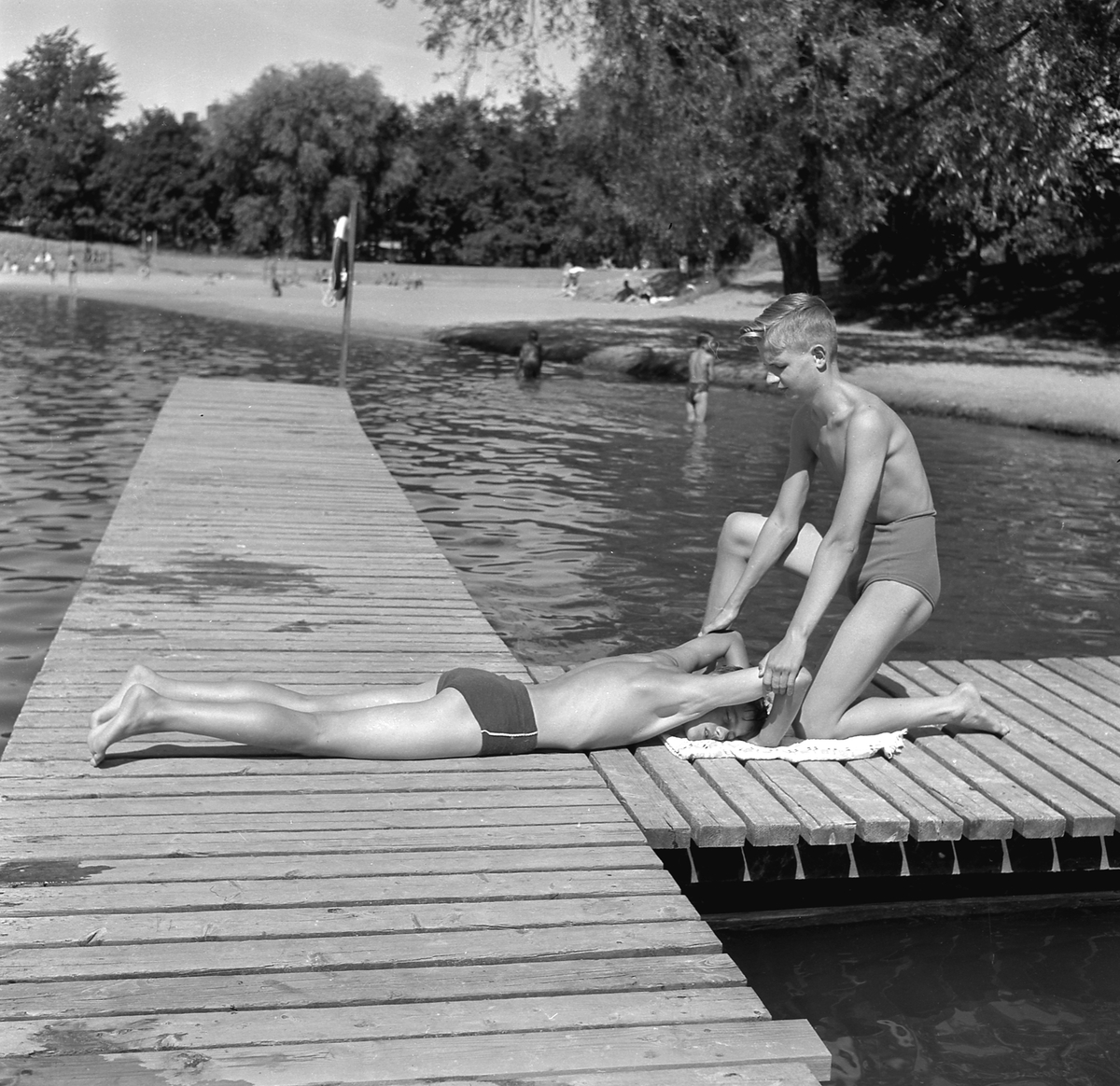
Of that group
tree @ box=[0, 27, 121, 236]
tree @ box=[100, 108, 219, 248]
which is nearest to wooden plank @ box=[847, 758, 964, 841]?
tree @ box=[100, 108, 219, 248]

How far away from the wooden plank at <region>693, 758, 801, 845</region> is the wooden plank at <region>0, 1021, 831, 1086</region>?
4.48ft

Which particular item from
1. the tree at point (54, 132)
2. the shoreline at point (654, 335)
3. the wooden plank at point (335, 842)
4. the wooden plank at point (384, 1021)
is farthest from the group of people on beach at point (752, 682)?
the tree at point (54, 132)

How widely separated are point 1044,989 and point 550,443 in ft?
45.0

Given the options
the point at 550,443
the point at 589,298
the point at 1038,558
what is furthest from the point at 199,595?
the point at 589,298

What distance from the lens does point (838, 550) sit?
5.36m

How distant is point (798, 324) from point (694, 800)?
6.07 feet

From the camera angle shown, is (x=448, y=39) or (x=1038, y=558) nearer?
(x=1038, y=558)

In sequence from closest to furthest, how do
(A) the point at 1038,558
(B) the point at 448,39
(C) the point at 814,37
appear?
1. (A) the point at 1038,558
2. (C) the point at 814,37
3. (B) the point at 448,39

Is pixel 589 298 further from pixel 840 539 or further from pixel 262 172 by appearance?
pixel 840 539

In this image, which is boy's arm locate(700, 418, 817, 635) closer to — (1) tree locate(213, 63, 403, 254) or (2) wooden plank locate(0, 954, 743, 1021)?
(2) wooden plank locate(0, 954, 743, 1021)

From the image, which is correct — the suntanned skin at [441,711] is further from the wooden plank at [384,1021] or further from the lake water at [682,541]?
the wooden plank at [384,1021]

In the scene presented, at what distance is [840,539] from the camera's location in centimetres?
535

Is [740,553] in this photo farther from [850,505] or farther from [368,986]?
[368,986]

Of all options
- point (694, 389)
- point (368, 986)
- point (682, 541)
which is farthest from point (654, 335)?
point (368, 986)
